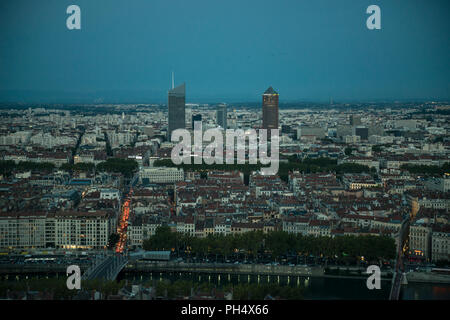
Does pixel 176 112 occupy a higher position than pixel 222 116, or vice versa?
pixel 176 112

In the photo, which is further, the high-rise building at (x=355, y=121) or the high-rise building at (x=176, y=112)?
the high-rise building at (x=355, y=121)

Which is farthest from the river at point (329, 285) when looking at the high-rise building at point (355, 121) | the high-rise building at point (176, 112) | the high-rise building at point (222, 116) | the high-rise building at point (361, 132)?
the high-rise building at point (222, 116)

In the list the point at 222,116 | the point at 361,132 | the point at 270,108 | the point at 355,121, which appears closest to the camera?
the point at 361,132

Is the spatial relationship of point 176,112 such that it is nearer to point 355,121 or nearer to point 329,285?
point 355,121

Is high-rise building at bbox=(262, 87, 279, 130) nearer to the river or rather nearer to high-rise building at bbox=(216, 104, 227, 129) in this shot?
high-rise building at bbox=(216, 104, 227, 129)

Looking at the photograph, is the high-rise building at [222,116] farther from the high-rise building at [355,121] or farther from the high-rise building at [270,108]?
the high-rise building at [355,121]

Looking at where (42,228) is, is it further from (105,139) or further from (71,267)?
(105,139)

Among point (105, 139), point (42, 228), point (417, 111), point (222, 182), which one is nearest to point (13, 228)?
point (42, 228)

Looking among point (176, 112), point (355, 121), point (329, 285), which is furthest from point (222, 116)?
point (329, 285)
